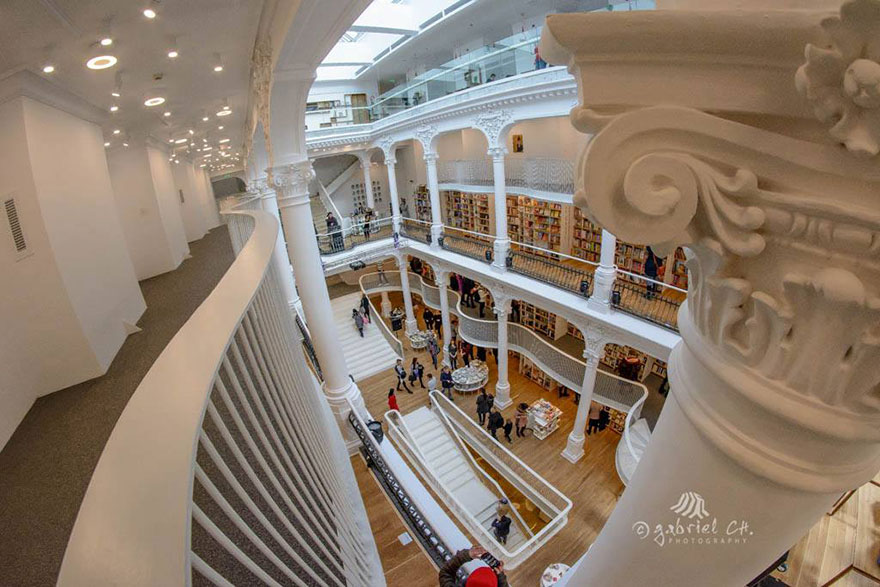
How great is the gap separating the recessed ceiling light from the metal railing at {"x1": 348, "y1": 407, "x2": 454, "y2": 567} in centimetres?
469

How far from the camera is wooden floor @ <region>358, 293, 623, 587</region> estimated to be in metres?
7.00

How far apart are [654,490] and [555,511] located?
7993 millimetres

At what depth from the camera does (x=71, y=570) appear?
502 mm

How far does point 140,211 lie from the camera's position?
24.9 feet

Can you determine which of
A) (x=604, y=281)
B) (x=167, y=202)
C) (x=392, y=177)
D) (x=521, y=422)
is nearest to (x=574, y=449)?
(x=521, y=422)

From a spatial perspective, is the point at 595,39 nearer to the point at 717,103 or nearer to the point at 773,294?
the point at 717,103

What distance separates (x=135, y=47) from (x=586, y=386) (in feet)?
29.9

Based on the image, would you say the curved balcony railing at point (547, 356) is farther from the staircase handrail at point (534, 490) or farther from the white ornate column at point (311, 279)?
the white ornate column at point (311, 279)

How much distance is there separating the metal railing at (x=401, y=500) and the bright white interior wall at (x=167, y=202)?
→ 231 inches

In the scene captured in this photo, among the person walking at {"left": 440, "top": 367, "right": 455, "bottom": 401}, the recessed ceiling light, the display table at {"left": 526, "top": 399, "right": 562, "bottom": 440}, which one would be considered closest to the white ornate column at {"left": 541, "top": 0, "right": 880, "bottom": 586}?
the recessed ceiling light

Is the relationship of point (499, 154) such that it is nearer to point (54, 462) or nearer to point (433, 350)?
point (433, 350)

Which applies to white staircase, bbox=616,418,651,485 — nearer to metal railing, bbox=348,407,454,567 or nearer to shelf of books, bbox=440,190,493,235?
metal railing, bbox=348,407,454,567

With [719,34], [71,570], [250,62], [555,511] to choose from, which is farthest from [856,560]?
[250,62]

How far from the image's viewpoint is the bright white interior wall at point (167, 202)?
800cm
